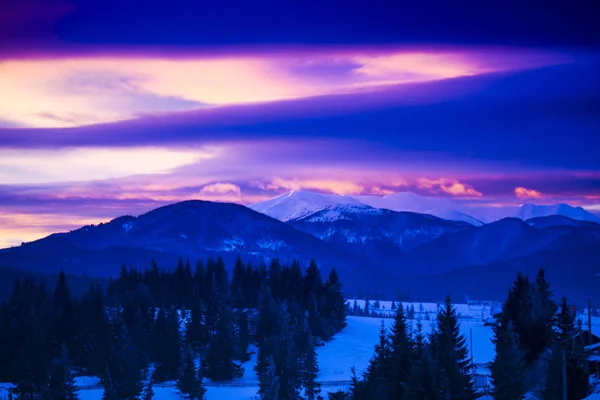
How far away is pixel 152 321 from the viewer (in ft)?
505

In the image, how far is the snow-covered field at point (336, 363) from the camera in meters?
129

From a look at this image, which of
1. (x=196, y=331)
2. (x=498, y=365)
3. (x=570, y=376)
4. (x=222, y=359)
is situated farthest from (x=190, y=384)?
(x=570, y=376)

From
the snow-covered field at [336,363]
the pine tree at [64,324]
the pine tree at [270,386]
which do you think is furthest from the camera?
the pine tree at [64,324]

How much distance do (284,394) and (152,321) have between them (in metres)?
40.2

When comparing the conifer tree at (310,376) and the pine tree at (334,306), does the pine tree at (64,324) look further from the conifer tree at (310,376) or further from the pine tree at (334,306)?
the pine tree at (334,306)

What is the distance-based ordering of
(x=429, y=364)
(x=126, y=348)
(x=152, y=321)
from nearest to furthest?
(x=429, y=364) < (x=126, y=348) < (x=152, y=321)

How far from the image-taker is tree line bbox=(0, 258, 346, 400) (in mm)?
125688

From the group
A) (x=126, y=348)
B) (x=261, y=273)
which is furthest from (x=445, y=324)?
(x=261, y=273)

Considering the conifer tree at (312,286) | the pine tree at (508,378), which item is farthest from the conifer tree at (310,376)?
the pine tree at (508,378)

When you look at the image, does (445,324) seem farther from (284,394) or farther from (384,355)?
(284,394)

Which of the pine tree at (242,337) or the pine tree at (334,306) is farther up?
the pine tree at (334,306)

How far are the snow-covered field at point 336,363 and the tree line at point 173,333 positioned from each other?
1953 mm

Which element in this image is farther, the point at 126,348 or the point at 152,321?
the point at 152,321

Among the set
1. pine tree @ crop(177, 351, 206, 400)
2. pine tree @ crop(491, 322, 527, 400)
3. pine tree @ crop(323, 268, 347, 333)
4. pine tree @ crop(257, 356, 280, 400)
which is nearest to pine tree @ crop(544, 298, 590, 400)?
pine tree @ crop(491, 322, 527, 400)
